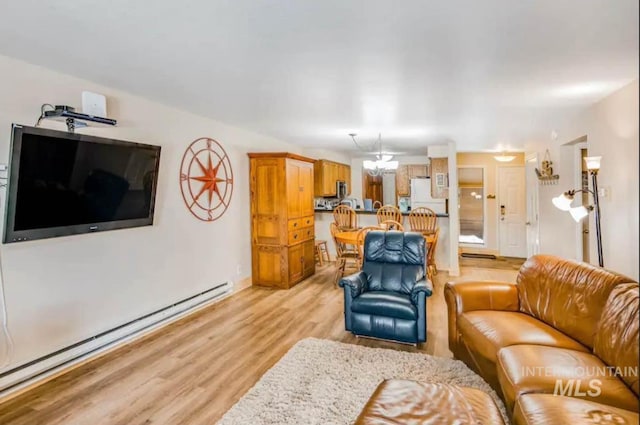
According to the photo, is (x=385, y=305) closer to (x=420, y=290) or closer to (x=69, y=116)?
(x=420, y=290)

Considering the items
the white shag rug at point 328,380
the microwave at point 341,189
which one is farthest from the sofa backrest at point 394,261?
the microwave at point 341,189

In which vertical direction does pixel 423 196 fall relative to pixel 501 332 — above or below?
above

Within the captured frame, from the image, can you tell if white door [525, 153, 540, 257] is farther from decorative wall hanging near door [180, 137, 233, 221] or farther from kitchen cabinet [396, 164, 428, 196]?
decorative wall hanging near door [180, 137, 233, 221]

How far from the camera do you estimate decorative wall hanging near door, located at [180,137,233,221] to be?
13.7 feet

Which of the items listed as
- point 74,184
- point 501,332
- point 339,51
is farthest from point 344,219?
point 74,184

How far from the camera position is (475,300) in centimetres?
296

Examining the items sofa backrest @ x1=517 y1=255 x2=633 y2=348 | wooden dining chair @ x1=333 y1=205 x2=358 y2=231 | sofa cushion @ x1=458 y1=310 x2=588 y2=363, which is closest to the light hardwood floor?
sofa cushion @ x1=458 y1=310 x2=588 y2=363

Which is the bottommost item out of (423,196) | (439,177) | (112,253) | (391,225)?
(112,253)

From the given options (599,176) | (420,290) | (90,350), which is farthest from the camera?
(420,290)

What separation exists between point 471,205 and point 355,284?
593 cm

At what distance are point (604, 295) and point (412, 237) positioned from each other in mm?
1821

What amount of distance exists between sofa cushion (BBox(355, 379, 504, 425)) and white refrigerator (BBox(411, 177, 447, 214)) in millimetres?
6581

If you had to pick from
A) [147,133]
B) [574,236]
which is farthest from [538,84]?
[147,133]

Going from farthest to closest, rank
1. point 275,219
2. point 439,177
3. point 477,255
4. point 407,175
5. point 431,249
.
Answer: point 407,175
point 477,255
point 439,177
point 431,249
point 275,219
